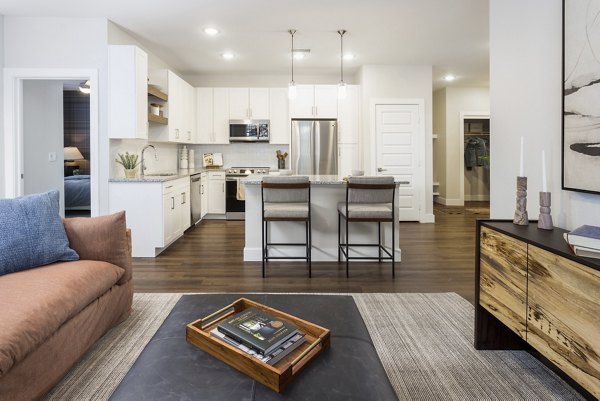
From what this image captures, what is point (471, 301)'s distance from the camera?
291 centimetres

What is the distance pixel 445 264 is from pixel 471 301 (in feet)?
3.52

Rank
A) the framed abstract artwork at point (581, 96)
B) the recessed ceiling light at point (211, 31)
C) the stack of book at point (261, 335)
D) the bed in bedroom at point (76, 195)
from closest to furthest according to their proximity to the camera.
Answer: the stack of book at point (261, 335)
the framed abstract artwork at point (581, 96)
the recessed ceiling light at point (211, 31)
the bed in bedroom at point (76, 195)

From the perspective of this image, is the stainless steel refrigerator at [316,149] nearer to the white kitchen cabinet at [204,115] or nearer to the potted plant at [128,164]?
the white kitchen cabinet at [204,115]

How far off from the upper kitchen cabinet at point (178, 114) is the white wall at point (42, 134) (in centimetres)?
135

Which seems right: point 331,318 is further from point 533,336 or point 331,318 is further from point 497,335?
point 497,335

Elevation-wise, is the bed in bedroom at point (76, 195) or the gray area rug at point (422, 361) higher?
the bed in bedroom at point (76, 195)

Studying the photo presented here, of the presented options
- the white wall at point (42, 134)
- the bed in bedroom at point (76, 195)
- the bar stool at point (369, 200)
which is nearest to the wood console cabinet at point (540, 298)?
the bar stool at point (369, 200)

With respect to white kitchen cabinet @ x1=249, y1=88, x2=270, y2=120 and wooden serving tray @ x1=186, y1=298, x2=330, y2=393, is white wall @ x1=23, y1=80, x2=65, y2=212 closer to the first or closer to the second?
white kitchen cabinet @ x1=249, y1=88, x2=270, y2=120

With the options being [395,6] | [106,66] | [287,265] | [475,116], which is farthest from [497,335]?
[475,116]

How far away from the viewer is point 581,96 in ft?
6.12

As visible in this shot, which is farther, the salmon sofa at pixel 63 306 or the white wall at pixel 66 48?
the white wall at pixel 66 48

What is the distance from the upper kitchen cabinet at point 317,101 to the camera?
668 centimetres

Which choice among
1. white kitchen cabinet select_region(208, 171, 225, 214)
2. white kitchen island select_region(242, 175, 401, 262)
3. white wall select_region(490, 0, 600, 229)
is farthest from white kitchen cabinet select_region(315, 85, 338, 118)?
white wall select_region(490, 0, 600, 229)

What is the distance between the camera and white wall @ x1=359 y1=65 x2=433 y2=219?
6484 mm
